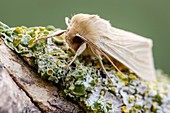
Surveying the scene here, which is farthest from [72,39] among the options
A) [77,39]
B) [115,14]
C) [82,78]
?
[115,14]

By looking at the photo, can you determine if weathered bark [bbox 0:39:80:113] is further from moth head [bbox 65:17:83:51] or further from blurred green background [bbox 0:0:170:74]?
blurred green background [bbox 0:0:170:74]

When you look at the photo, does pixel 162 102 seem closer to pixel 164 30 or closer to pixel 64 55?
pixel 64 55

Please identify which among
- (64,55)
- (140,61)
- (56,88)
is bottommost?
(56,88)

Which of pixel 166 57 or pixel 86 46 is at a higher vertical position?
pixel 166 57

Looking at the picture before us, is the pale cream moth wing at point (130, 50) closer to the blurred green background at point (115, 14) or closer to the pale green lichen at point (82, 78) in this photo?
the pale green lichen at point (82, 78)

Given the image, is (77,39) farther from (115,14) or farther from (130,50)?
(115,14)

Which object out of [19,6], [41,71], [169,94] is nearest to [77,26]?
[41,71]
